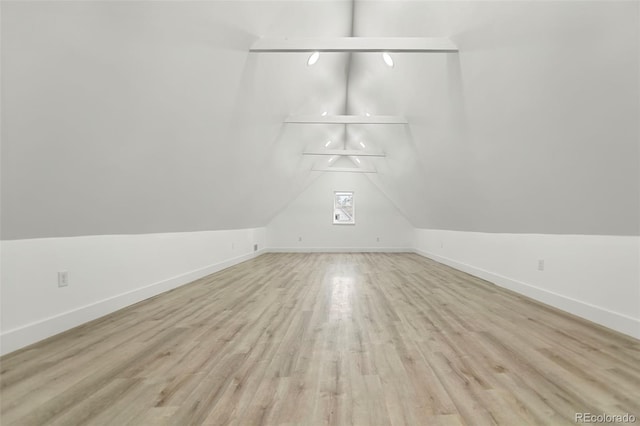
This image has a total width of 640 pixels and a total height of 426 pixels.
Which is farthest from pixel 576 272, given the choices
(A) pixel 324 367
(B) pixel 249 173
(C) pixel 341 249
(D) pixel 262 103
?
(C) pixel 341 249

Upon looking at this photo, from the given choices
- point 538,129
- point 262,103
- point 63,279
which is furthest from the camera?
point 262,103

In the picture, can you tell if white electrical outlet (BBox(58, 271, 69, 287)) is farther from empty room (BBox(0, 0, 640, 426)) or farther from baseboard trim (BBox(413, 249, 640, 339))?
baseboard trim (BBox(413, 249, 640, 339))

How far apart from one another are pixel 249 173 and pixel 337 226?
19.9ft

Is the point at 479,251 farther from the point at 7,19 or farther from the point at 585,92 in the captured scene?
the point at 7,19

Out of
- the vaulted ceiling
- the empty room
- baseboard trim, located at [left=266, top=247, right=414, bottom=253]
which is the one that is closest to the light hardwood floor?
the empty room

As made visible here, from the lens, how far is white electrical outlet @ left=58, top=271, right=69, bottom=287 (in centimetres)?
299

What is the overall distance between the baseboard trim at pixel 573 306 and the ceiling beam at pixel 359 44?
2.85 m

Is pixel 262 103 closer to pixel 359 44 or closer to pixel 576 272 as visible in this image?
pixel 359 44

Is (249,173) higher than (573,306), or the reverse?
(249,173)

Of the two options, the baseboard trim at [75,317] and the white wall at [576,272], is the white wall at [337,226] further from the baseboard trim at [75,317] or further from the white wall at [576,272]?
the baseboard trim at [75,317]

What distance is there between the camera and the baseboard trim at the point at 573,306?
304cm

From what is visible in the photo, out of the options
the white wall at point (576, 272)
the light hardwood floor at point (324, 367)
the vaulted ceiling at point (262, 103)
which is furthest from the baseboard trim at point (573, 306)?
the vaulted ceiling at point (262, 103)

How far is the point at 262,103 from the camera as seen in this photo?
4391mm

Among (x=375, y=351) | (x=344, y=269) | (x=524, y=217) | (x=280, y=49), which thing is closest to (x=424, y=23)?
(x=280, y=49)
